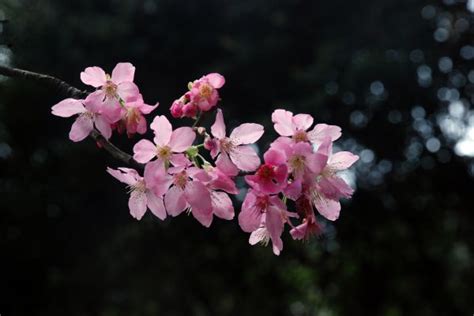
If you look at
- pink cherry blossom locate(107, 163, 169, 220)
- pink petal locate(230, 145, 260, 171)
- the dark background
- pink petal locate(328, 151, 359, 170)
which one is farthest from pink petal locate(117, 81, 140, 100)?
the dark background

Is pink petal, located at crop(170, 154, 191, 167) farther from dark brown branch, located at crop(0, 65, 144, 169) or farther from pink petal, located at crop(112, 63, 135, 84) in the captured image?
pink petal, located at crop(112, 63, 135, 84)

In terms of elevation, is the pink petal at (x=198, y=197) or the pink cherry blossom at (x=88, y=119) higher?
the pink cherry blossom at (x=88, y=119)

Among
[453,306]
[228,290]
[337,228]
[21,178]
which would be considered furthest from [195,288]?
[453,306]

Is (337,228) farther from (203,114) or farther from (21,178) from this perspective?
(203,114)

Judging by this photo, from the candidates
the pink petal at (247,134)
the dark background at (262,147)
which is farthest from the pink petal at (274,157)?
the dark background at (262,147)

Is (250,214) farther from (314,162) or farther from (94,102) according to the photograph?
(94,102)

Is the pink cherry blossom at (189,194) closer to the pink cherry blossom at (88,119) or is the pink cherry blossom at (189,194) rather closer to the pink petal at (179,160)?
the pink petal at (179,160)

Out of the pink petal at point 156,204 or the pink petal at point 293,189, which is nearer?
the pink petal at point 293,189
